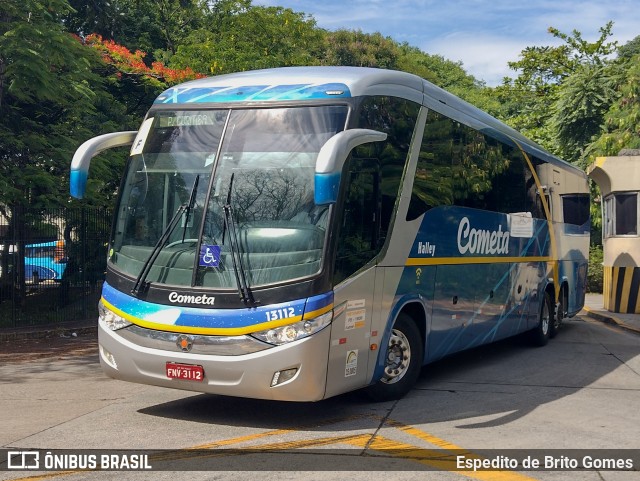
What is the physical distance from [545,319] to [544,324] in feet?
0.54

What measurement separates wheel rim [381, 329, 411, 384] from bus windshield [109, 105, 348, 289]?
1.95m

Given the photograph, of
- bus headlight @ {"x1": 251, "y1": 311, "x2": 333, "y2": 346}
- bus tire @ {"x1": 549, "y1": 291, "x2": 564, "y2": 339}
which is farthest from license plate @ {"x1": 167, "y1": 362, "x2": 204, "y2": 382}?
bus tire @ {"x1": 549, "y1": 291, "x2": 564, "y2": 339}

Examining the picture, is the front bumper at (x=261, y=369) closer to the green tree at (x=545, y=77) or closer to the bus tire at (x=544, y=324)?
the bus tire at (x=544, y=324)

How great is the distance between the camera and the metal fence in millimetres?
16422

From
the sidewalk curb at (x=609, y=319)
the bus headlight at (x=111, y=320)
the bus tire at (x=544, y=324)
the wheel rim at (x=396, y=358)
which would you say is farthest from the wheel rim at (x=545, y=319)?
the bus headlight at (x=111, y=320)

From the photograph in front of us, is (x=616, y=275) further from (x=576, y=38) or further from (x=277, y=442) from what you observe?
(x=576, y=38)

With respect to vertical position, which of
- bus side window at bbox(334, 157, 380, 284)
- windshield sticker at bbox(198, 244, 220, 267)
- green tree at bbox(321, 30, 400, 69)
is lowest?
windshield sticker at bbox(198, 244, 220, 267)

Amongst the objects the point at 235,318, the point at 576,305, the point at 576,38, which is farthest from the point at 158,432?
the point at 576,38

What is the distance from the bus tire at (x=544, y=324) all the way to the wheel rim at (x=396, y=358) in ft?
19.3

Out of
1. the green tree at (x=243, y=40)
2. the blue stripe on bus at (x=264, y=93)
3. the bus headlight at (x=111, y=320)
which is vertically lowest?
the bus headlight at (x=111, y=320)

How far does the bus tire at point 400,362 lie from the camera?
28.9ft

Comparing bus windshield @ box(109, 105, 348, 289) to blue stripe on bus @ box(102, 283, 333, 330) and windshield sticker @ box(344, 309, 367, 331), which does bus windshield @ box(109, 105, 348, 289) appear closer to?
blue stripe on bus @ box(102, 283, 333, 330)

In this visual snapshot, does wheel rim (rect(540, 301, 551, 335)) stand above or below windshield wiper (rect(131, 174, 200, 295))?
below

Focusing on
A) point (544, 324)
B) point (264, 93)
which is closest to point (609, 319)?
point (544, 324)
